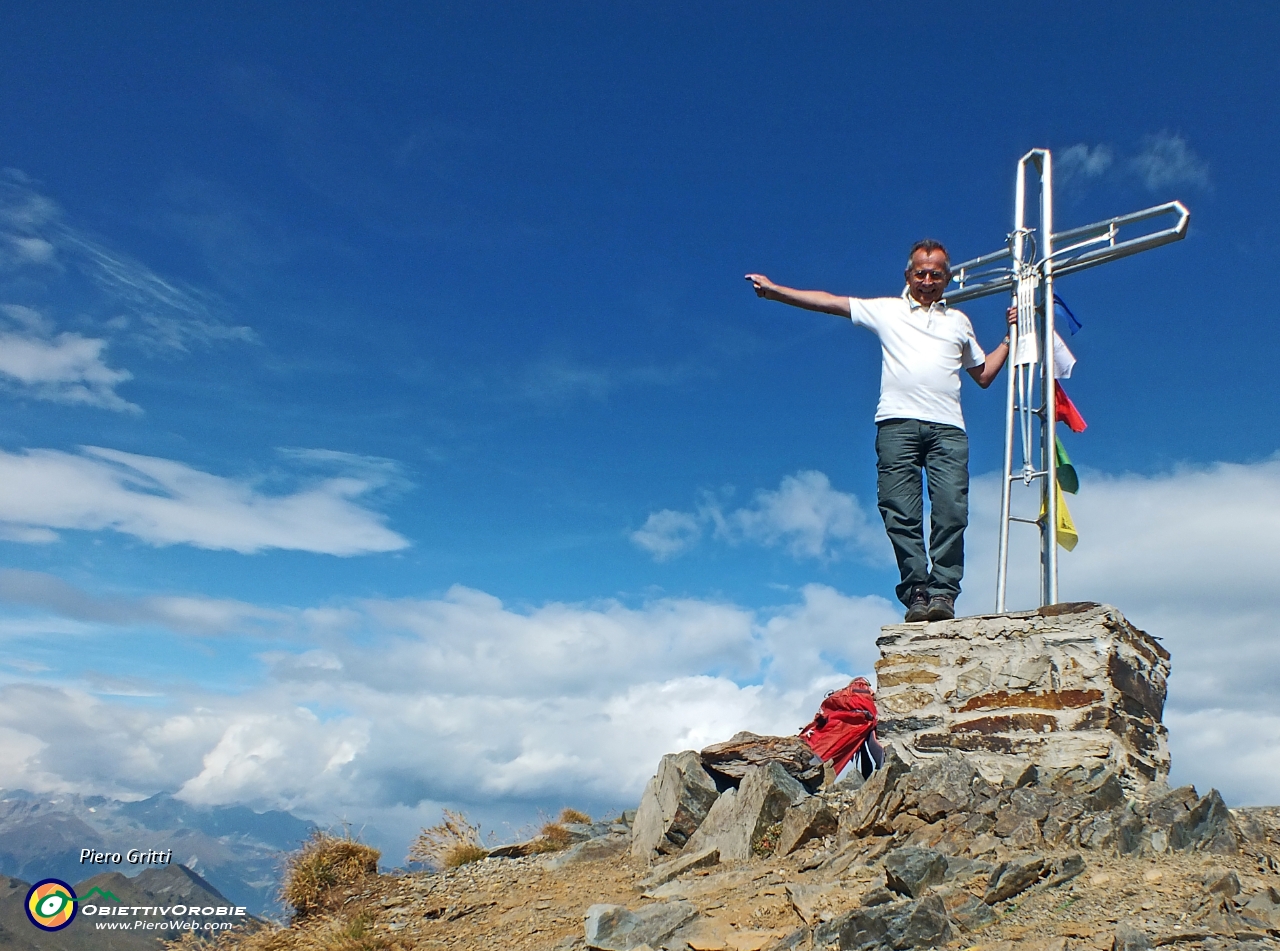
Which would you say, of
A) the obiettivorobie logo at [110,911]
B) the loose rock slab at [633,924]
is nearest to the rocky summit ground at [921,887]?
the loose rock slab at [633,924]

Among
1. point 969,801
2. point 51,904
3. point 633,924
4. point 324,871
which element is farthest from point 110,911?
point 969,801

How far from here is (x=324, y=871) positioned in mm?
7781

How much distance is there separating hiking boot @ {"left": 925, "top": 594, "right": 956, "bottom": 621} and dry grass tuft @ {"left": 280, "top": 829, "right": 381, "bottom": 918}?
212 inches

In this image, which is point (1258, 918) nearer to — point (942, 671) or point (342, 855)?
point (942, 671)

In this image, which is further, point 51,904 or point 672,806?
point 51,904

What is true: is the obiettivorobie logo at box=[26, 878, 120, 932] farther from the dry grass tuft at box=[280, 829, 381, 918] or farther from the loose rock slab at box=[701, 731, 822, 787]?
the loose rock slab at box=[701, 731, 822, 787]

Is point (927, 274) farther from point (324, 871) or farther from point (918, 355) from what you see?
point (324, 871)

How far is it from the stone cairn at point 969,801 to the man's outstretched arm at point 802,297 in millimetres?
2669

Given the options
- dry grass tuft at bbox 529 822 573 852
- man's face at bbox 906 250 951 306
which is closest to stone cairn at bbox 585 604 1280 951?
dry grass tuft at bbox 529 822 573 852

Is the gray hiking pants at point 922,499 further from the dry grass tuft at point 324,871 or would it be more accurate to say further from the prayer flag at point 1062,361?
the dry grass tuft at point 324,871

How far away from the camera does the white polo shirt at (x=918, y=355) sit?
7137 mm

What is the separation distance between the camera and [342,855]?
26.1 feet

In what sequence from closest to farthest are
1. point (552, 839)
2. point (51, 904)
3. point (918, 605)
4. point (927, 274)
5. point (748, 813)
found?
point (748, 813) < point (918, 605) < point (927, 274) < point (552, 839) < point (51, 904)

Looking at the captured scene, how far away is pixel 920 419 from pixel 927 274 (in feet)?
4.22
